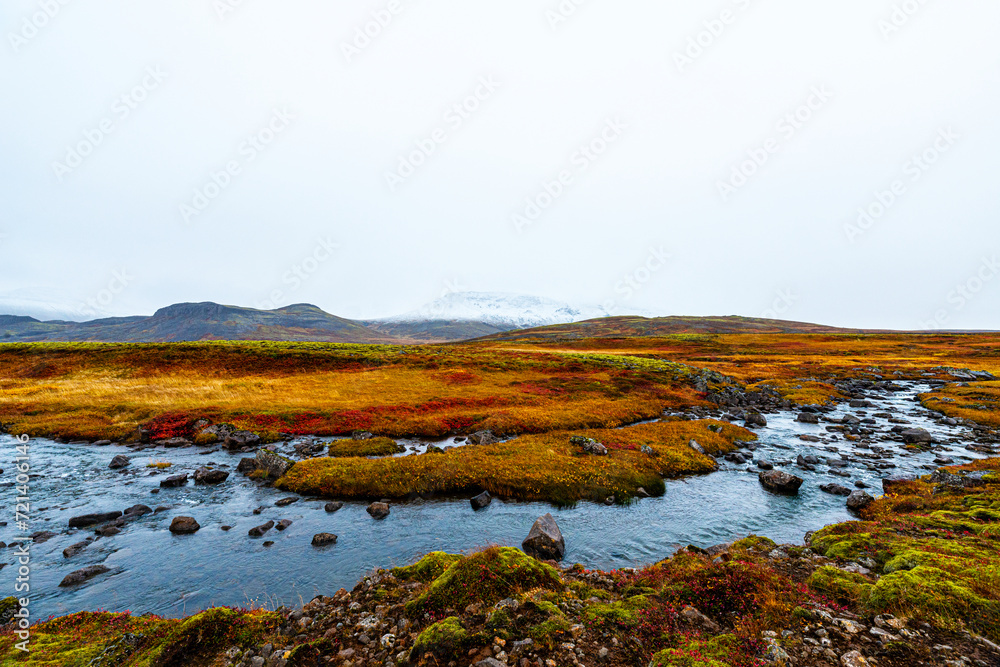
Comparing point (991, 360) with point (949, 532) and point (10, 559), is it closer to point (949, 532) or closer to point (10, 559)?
point (949, 532)

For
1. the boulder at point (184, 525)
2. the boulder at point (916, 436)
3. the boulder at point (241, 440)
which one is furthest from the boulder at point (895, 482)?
the boulder at point (241, 440)

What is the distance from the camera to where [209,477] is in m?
23.7

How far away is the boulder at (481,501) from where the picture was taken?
21078 millimetres

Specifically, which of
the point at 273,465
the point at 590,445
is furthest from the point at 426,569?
the point at 590,445

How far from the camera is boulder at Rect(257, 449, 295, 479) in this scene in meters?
24.2

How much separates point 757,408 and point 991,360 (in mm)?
79084

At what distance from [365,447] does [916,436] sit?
45288mm

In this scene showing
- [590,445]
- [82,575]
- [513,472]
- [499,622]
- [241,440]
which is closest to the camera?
[499,622]

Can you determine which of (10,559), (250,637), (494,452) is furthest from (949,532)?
(10,559)

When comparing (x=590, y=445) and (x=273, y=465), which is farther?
(x=590, y=445)

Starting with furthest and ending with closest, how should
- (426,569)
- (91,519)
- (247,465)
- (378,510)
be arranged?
(247,465) < (378,510) < (91,519) < (426,569)

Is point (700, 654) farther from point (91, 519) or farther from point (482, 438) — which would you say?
point (91, 519)

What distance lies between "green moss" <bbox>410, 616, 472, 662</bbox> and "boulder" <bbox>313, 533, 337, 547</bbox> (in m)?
9.73

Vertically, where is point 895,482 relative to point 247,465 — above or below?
above
